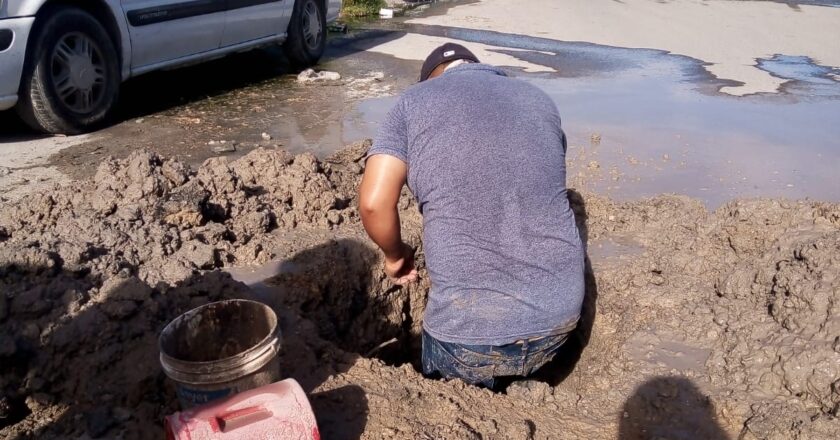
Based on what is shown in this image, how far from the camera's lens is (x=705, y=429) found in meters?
2.73

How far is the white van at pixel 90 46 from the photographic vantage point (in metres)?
5.70

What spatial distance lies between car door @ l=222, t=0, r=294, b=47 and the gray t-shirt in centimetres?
564

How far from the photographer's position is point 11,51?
220 inches

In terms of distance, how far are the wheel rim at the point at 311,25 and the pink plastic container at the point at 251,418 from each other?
311 inches

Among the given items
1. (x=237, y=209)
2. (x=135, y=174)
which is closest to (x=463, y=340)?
(x=237, y=209)

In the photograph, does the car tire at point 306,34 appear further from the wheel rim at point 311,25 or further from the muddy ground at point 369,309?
the muddy ground at point 369,309

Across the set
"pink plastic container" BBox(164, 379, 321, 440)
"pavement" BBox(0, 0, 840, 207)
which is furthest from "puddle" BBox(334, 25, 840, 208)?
"pink plastic container" BBox(164, 379, 321, 440)

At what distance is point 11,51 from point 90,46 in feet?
2.52

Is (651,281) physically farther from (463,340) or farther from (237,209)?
(237,209)

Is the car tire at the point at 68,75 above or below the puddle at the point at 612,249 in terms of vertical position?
above

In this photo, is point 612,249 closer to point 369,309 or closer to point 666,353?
point 666,353

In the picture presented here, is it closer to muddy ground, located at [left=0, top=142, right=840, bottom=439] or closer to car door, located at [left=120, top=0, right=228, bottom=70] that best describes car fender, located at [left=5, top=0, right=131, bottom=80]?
car door, located at [left=120, top=0, right=228, bottom=70]

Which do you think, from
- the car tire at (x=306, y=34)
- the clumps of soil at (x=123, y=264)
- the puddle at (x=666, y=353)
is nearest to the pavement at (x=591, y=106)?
the car tire at (x=306, y=34)

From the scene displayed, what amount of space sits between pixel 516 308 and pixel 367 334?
1269 mm
